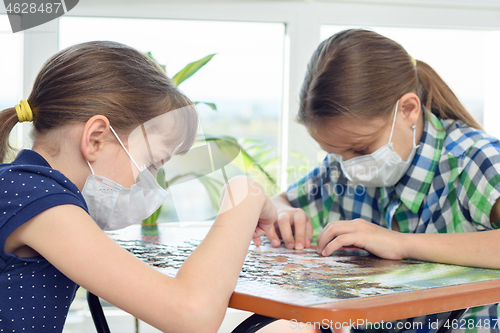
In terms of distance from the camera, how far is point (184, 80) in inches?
70.1

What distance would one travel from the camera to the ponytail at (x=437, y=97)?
45.9 inches

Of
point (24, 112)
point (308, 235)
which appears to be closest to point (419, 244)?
point (308, 235)

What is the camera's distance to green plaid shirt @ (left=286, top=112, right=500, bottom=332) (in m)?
0.92

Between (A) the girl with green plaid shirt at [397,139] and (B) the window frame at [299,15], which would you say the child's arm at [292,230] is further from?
(B) the window frame at [299,15]

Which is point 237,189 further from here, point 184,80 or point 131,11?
point 131,11

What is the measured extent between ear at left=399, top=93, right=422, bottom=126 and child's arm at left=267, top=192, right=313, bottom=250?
0.38 meters

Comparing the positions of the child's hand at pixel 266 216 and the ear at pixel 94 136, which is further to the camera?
the child's hand at pixel 266 216

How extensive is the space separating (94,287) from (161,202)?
0.92ft

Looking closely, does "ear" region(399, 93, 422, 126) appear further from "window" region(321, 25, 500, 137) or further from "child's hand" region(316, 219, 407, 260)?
"window" region(321, 25, 500, 137)

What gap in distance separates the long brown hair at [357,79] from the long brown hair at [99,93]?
0.40 metres

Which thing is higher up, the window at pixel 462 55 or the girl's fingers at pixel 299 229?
the window at pixel 462 55

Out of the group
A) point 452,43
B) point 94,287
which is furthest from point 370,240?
point 452,43

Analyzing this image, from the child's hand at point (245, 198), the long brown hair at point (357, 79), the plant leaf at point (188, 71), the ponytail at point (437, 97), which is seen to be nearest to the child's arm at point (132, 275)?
the child's hand at point (245, 198)

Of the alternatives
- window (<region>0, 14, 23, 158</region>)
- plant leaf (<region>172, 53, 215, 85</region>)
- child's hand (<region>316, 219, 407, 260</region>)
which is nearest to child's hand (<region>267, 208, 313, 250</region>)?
child's hand (<region>316, 219, 407, 260</region>)
